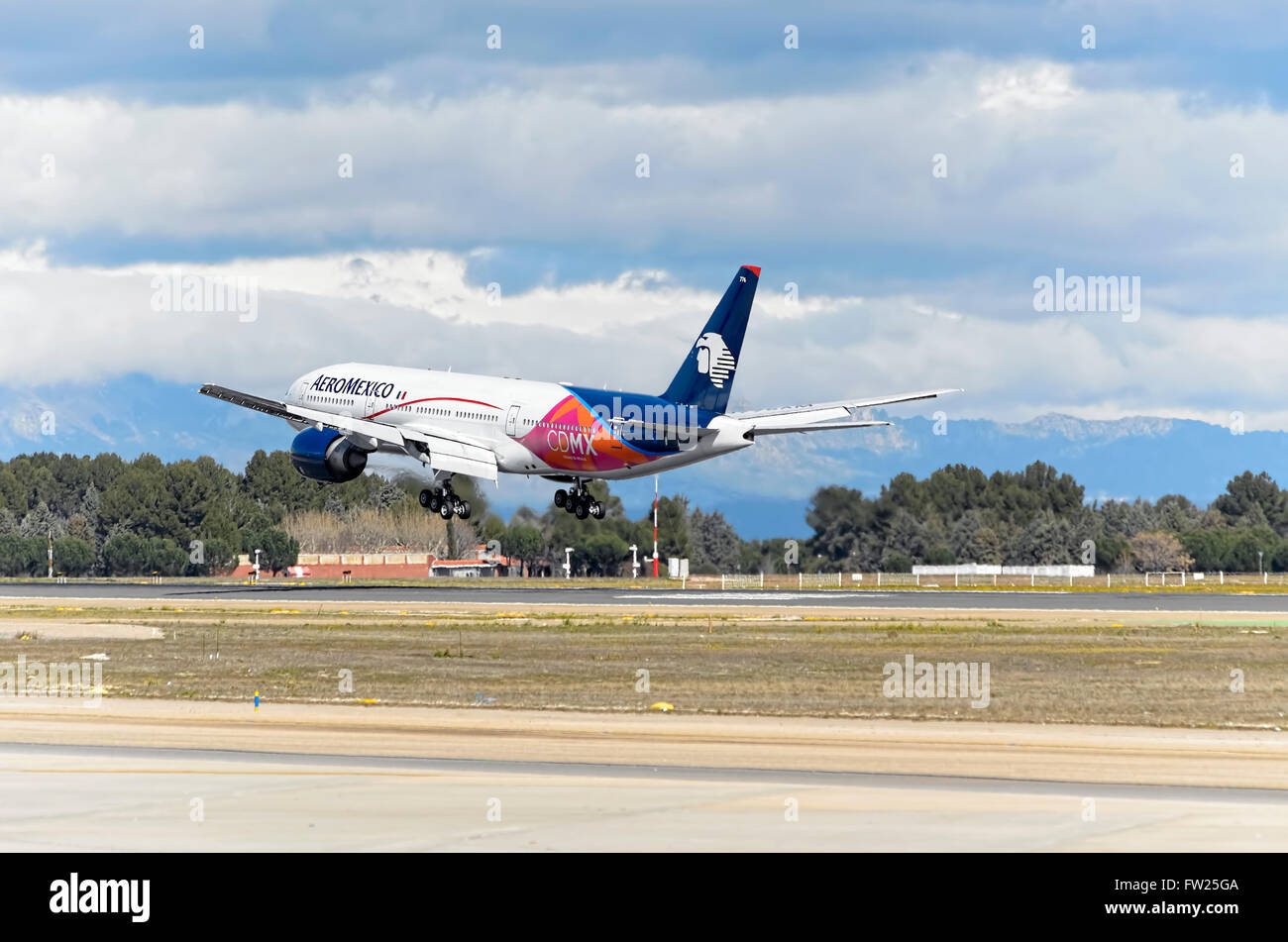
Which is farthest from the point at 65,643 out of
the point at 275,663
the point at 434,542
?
the point at 434,542

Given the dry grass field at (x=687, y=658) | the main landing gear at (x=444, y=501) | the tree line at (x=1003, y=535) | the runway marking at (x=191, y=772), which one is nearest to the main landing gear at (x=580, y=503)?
the main landing gear at (x=444, y=501)

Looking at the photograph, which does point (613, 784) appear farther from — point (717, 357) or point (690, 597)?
point (690, 597)

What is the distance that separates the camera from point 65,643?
5516 centimetres

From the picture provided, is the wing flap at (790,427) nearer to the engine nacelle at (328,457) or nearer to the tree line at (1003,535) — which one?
the engine nacelle at (328,457)

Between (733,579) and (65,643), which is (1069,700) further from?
(733,579)

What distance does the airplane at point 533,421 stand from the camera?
7525 cm

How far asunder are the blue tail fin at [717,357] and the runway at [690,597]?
10468 mm

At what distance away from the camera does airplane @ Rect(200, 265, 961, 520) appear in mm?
75250

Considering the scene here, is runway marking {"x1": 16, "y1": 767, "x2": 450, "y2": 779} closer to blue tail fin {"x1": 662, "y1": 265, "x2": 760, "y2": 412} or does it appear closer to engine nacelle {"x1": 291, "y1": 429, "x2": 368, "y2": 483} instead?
blue tail fin {"x1": 662, "y1": 265, "x2": 760, "y2": 412}

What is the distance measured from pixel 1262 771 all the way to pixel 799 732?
8.97 meters

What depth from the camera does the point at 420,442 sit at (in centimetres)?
8331

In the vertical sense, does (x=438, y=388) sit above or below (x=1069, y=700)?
above

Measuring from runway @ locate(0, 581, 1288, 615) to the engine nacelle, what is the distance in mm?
6869

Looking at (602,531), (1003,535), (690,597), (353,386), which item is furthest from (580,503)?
(1003,535)
